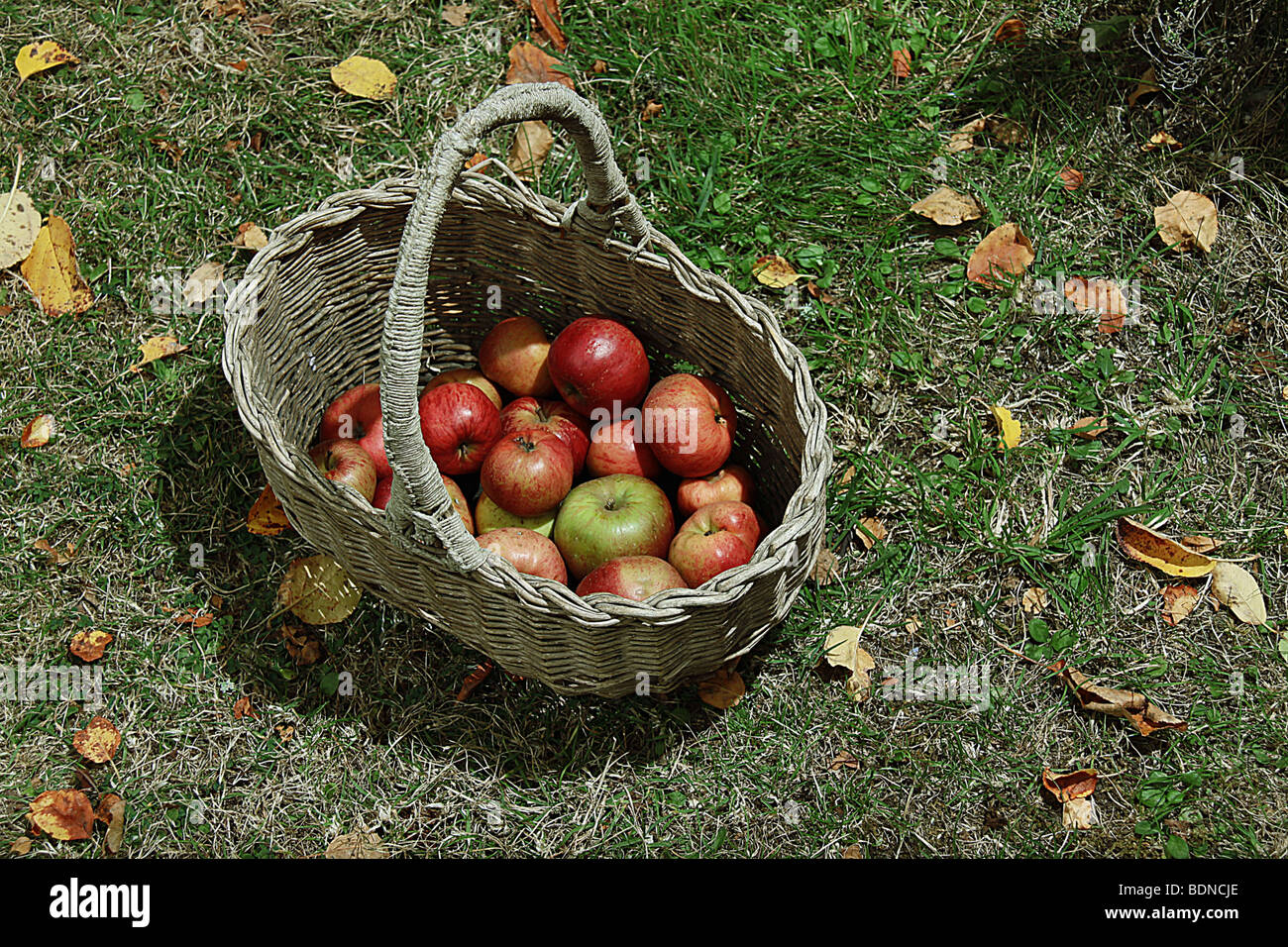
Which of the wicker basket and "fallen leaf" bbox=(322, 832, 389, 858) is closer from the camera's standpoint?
the wicker basket

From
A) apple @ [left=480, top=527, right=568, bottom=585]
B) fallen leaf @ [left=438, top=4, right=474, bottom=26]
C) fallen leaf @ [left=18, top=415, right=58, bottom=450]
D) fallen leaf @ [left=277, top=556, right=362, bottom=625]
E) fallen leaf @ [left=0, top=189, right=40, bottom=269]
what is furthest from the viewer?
fallen leaf @ [left=438, top=4, right=474, bottom=26]

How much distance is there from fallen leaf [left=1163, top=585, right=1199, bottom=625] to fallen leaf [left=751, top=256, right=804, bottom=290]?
4.45 ft

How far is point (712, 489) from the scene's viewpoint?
8.87 feet

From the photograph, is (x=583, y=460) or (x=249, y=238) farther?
(x=249, y=238)

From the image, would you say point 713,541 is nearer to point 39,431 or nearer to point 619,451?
point 619,451

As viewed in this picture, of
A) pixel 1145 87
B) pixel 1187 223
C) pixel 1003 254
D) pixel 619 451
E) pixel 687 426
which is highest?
pixel 1145 87

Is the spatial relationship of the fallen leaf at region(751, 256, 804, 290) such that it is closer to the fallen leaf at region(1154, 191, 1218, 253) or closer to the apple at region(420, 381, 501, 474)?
the apple at region(420, 381, 501, 474)

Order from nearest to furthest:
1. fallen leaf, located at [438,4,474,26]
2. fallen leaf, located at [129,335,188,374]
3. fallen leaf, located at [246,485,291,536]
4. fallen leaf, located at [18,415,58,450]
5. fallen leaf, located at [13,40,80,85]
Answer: fallen leaf, located at [246,485,291,536] < fallen leaf, located at [18,415,58,450] < fallen leaf, located at [129,335,188,374] < fallen leaf, located at [13,40,80,85] < fallen leaf, located at [438,4,474,26]

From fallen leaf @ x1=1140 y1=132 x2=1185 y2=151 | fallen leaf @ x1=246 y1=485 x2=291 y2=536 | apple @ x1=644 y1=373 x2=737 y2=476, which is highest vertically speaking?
fallen leaf @ x1=1140 y1=132 x2=1185 y2=151

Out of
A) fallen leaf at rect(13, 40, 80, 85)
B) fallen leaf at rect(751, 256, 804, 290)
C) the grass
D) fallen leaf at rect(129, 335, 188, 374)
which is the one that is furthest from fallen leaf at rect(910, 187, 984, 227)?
fallen leaf at rect(13, 40, 80, 85)

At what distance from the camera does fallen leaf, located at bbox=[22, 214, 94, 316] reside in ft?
10.6

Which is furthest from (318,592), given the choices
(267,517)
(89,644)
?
(89,644)

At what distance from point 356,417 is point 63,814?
1.17m

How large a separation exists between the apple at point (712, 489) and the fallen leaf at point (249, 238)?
157cm
